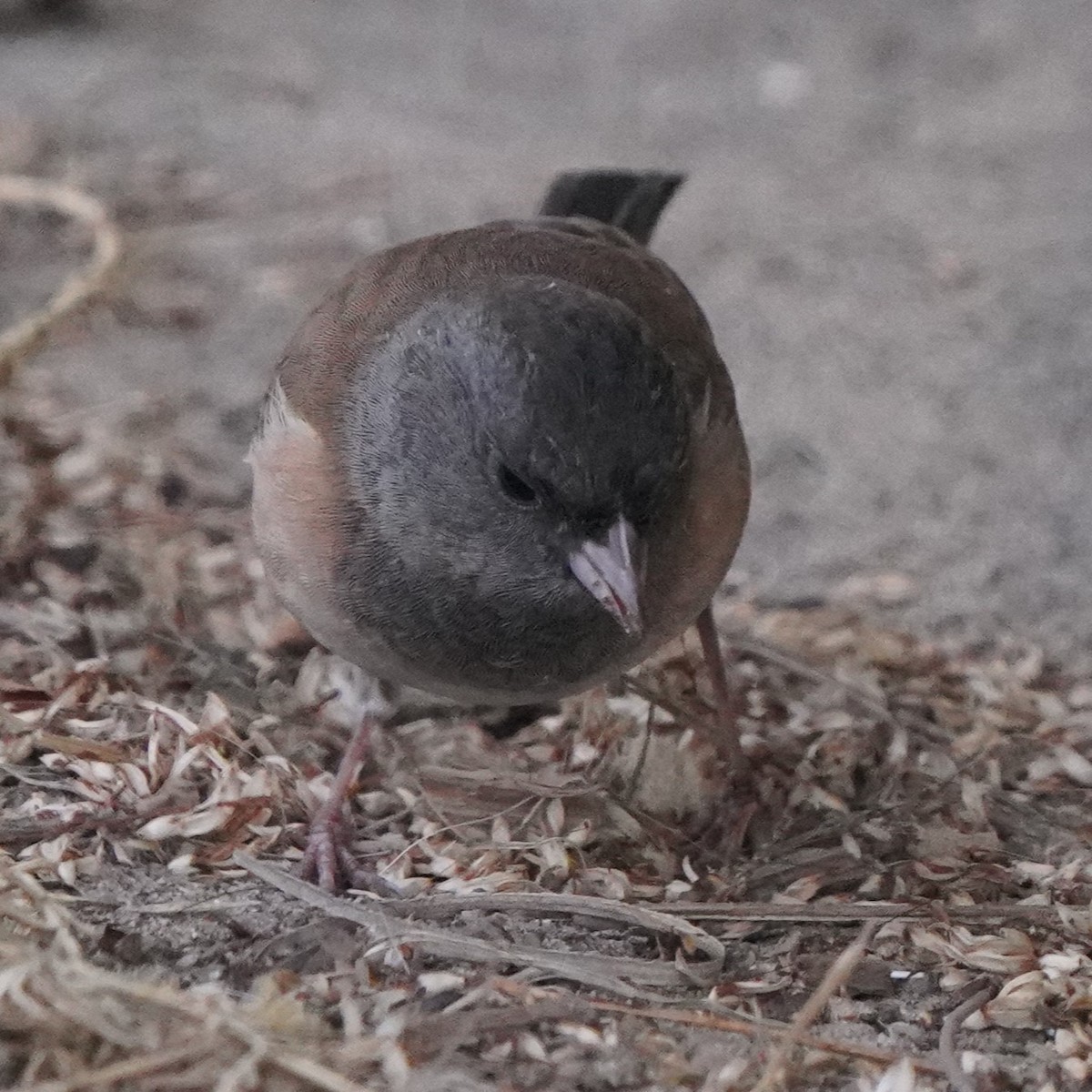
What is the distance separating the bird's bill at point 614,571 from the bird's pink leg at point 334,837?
2.22ft

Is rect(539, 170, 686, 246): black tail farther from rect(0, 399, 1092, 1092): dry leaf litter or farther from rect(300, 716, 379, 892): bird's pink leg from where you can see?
rect(300, 716, 379, 892): bird's pink leg

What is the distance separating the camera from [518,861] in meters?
2.64

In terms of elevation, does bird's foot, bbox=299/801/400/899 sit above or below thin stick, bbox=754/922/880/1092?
below

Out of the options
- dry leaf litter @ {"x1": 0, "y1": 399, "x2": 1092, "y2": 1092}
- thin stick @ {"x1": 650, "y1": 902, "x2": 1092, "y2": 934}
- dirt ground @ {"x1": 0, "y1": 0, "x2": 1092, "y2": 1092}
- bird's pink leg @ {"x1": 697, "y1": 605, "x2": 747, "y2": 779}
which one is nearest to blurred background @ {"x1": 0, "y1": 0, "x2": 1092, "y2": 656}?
dirt ground @ {"x1": 0, "y1": 0, "x2": 1092, "y2": 1092}

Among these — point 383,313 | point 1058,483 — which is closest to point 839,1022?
point 383,313

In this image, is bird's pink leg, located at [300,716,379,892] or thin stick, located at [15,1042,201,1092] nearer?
thin stick, located at [15,1042,201,1092]

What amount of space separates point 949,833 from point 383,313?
1.43m

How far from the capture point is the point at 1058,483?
4.10m

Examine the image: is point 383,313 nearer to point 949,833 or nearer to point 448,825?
point 448,825

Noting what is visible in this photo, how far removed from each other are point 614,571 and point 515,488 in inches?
7.8

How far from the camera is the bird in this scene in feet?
7.21

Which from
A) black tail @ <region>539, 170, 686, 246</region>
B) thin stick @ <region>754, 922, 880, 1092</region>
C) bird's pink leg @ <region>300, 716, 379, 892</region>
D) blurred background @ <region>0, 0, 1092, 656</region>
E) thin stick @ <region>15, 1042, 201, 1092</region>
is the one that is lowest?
bird's pink leg @ <region>300, 716, 379, 892</region>

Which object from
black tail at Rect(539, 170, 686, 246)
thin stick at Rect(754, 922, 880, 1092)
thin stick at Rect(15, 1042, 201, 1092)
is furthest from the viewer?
black tail at Rect(539, 170, 686, 246)

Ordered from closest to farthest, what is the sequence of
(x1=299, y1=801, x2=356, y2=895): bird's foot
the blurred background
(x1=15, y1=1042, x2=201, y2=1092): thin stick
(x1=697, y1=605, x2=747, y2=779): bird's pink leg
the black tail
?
(x1=15, y1=1042, x2=201, y2=1092): thin stick
(x1=299, y1=801, x2=356, y2=895): bird's foot
(x1=697, y1=605, x2=747, y2=779): bird's pink leg
the black tail
the blurred background
